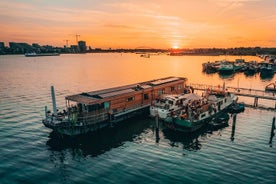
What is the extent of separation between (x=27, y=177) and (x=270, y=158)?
3057 cm

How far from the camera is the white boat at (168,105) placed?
40.9 metres

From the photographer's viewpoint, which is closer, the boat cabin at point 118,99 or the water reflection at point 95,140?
the water reflection at point 95,140

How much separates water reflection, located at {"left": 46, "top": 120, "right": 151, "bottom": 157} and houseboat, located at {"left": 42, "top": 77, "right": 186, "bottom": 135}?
1199mm

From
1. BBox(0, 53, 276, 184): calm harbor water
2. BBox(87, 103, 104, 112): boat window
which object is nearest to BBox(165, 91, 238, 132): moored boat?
BBox(0, 53, 276, 184): calm harbor water

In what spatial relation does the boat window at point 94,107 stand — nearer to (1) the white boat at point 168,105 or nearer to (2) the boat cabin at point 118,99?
(2) the boat cabin at point 118,99

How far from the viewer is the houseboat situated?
34656 mm

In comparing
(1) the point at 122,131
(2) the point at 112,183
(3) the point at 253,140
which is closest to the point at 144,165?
(2) the point at 112,183

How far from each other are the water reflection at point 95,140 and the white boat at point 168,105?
3.84 m

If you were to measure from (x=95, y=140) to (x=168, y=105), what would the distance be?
1556cm

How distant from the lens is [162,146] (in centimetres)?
3291

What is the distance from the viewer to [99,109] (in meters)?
37.5

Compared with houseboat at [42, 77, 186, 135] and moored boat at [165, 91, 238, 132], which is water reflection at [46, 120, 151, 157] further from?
moored boat at [165, 91, 238, 132]

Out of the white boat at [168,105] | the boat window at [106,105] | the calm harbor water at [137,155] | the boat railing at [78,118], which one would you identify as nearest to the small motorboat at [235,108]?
the calm harbor water at [137,155]

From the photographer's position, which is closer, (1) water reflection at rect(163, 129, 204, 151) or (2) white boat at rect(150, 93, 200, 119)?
(1) water reflection at rect(163, 129, 204, 151)
